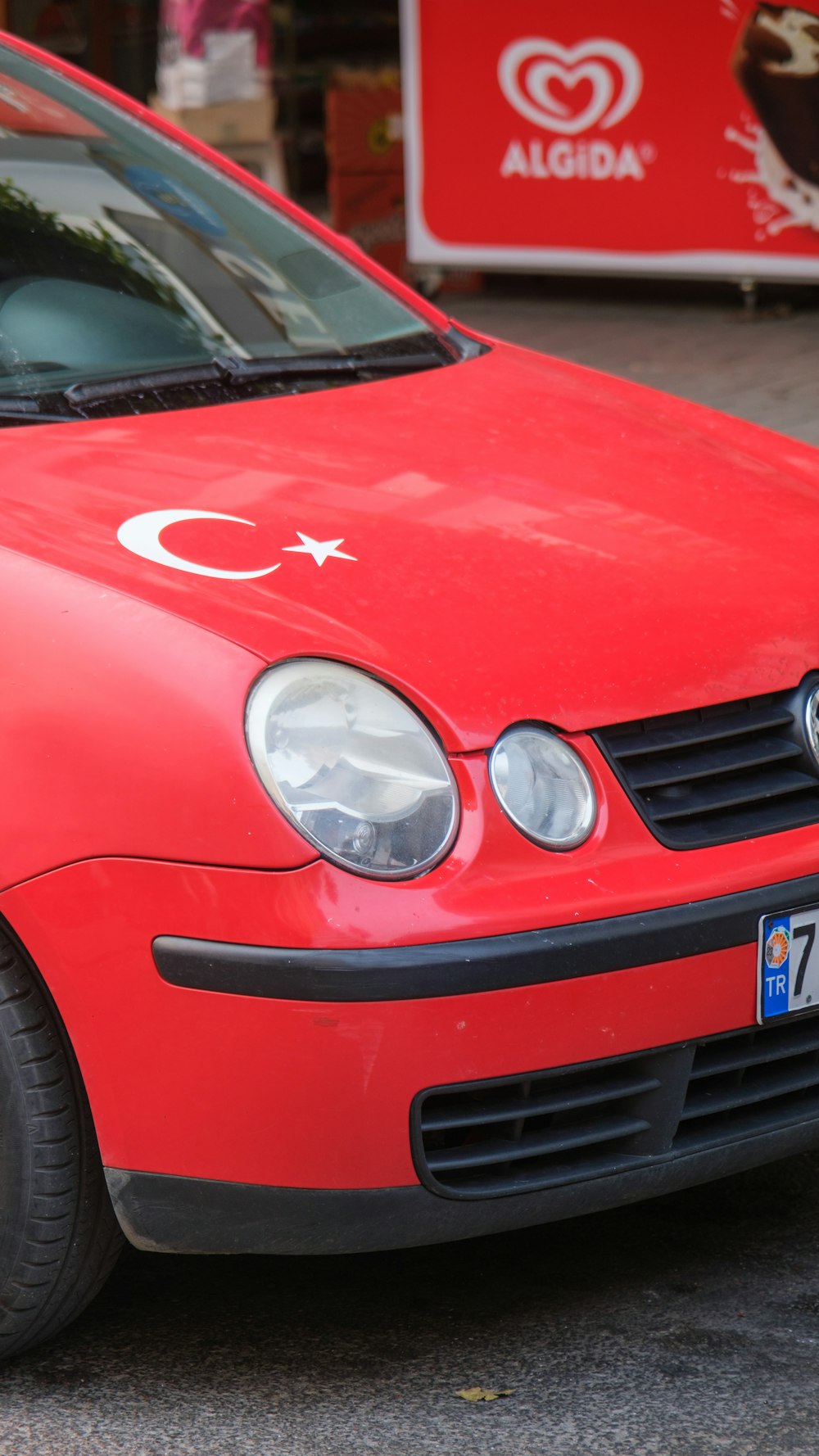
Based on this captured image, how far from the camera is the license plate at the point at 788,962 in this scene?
7.54 ft

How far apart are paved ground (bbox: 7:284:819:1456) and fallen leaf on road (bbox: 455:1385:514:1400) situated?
0.01 m

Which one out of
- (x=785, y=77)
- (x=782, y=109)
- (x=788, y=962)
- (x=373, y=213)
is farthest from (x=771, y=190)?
(x=788, y=962)

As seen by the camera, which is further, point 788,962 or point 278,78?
point 278,78

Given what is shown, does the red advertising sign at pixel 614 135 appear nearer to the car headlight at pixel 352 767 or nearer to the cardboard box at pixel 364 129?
the cardboard box at pixel 364 129

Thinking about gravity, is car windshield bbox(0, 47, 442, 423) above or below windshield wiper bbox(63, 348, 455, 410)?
above

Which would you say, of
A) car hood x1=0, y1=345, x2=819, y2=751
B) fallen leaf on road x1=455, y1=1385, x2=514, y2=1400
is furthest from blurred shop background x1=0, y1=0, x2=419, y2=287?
fallen leaf on road x1=455, y1=1385, x2=514, y2=1400

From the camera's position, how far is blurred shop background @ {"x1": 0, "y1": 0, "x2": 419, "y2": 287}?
28.9 feet

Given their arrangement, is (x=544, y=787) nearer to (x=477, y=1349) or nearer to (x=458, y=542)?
(x=458, y=542)

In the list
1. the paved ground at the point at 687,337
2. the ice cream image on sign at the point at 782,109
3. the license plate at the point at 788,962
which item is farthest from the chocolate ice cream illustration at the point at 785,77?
the license plate at the point at 788,962

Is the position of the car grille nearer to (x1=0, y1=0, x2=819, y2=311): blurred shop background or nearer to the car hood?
the car hood

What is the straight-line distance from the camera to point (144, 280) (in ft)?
10.8

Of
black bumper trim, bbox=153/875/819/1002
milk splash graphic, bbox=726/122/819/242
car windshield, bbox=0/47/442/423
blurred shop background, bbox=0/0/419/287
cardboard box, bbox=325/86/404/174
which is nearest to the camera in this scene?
black bumper trim, bbox=153/875/819/1002

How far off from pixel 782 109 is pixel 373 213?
2.66m

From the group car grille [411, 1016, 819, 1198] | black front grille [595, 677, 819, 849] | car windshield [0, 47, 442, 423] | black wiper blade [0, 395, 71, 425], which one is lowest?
car grille [411, 1016, 819, 1198]
